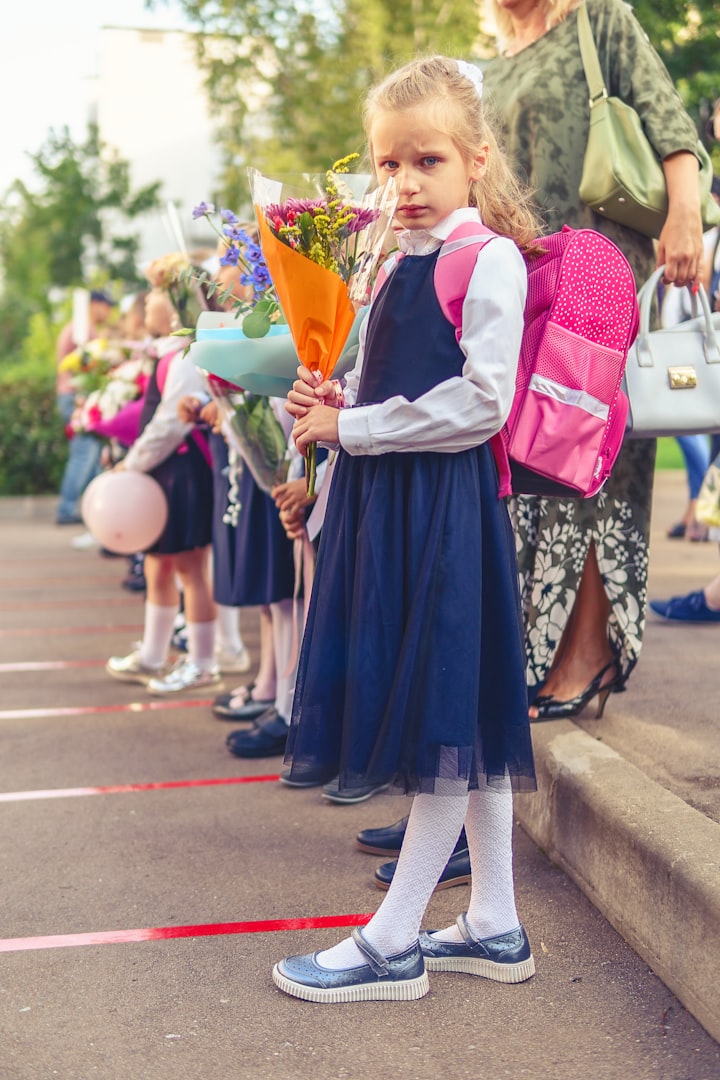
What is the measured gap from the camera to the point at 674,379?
346cm

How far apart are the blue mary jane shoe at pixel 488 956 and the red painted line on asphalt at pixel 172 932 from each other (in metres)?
0.30

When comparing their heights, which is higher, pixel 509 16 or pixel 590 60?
pixel 509 16

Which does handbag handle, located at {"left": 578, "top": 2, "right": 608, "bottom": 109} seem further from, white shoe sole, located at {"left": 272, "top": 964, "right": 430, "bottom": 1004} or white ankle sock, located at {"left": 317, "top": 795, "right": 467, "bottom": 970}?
white shoe sole, located at {"left": 272, "top": 964, "right": 430, "bottom": 1004}

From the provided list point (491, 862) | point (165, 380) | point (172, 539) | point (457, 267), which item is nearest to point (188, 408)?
point (165, 380)

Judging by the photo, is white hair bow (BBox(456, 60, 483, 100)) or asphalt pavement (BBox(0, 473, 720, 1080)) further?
white hair bow (BBox(456, 60, 483, 100))

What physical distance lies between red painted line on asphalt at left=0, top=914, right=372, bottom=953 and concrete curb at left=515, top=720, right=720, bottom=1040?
59 cm

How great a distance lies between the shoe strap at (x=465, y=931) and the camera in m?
2.77

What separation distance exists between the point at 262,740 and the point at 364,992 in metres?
1.99

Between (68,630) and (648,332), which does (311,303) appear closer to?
(648,332)

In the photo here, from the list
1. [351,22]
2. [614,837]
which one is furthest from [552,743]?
[351,22]

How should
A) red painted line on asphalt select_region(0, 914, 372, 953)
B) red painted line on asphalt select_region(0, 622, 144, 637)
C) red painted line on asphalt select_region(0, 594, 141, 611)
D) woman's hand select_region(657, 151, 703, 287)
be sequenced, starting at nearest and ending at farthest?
red painted line on asphalt select_region(0, 914, 372, 953)
woman's hand select_region(657, 151, 703, 287)
red painted line on asphalt select_region(0, 622, 144, 637)
red painted line on asphalt select_region(0, 594, 141, 611)

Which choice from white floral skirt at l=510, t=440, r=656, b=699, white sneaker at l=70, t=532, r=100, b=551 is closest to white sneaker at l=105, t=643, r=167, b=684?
white floral skirt at l=510, t=440, r=656, b=699

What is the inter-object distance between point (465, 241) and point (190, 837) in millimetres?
1988

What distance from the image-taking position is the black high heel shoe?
156 inches
